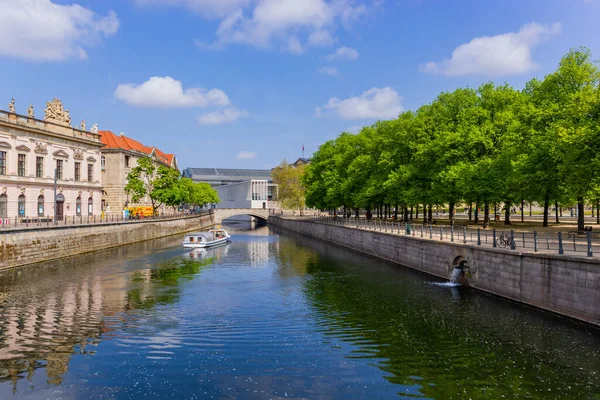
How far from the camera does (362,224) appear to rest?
62.0 m

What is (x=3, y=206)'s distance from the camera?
55188 mm

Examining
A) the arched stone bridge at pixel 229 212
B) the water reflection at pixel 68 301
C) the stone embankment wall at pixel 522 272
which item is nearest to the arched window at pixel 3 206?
the water reflection at pixel 68 301

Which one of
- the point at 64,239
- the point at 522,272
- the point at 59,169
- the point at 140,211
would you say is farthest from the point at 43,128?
the point at 522,272

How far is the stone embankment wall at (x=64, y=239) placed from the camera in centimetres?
3878

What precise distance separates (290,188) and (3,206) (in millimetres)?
82145

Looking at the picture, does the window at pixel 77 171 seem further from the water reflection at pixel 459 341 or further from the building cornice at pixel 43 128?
the water reflection at pixel 459 341

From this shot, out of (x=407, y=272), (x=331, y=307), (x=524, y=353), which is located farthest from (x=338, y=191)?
(x=524, y=353)

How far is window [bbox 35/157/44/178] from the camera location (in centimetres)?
5966

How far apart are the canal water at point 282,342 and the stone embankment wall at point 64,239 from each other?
4973 mm


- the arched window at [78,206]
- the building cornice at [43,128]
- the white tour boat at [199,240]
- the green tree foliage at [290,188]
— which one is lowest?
the white tour boat at [199,240]

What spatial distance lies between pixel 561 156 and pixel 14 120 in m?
58.3

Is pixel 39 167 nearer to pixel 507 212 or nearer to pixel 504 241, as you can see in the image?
pixel 504 241

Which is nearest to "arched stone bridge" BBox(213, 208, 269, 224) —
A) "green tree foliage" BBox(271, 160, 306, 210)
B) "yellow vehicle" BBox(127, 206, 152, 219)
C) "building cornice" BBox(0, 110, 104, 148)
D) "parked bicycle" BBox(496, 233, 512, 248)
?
"green tree foliage" BBox(271, 160, 306, 210)

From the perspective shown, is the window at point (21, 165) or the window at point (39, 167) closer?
the window at point (21, 165)
